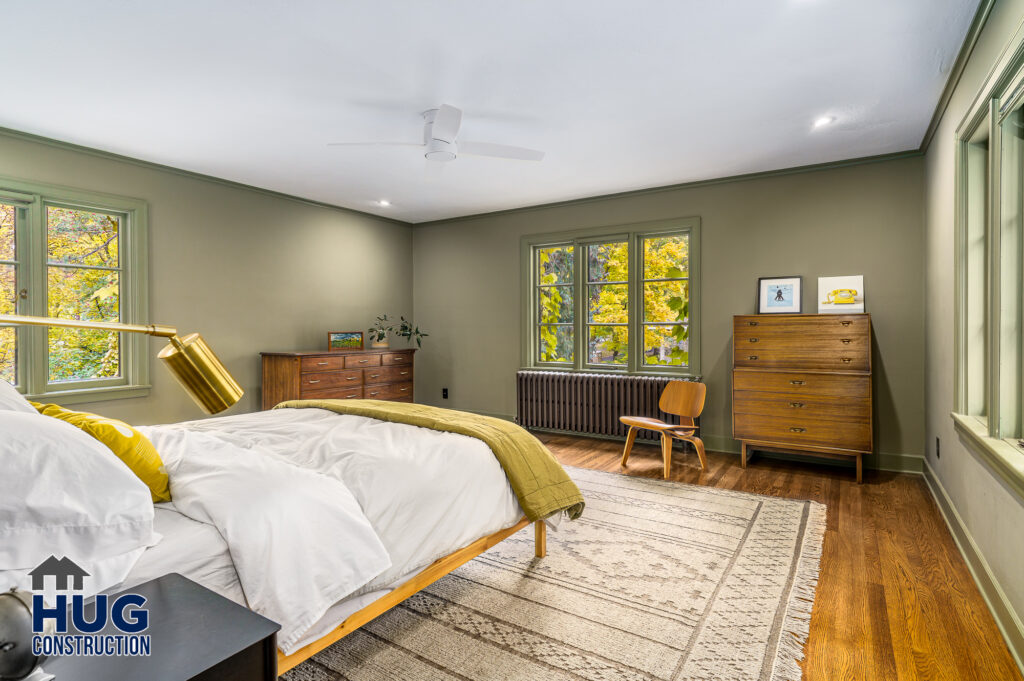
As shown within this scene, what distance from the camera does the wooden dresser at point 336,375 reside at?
4.91 m

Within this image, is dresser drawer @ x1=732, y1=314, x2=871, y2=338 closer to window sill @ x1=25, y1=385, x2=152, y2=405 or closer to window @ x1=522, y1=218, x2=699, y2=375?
window @ x1=522, y1=218, x2=699, y2=375

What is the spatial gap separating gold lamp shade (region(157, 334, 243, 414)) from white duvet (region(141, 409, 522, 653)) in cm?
64

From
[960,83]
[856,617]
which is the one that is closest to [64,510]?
[856,617]

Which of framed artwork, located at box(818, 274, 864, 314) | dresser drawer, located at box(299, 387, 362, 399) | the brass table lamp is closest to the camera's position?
the brass table lamp

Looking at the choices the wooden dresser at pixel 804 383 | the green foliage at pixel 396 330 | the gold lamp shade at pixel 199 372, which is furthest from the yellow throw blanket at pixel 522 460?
the green foliage at pixel 396 330

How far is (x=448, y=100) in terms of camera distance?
127 inches

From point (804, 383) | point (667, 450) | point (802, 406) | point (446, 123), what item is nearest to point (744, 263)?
point (804, 383)

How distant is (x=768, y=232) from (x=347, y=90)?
358cm

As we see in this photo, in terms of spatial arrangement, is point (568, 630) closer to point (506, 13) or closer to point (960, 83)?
point (506, 13)

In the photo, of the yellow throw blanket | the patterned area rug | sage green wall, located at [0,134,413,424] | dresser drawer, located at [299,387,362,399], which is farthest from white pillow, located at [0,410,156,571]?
dresser drawer, located at [299,387,362,399]

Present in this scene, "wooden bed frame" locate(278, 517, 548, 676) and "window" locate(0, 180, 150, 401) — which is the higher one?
"window" locate(0, 180, 150, 401)

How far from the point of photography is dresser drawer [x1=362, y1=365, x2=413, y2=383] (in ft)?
18.3

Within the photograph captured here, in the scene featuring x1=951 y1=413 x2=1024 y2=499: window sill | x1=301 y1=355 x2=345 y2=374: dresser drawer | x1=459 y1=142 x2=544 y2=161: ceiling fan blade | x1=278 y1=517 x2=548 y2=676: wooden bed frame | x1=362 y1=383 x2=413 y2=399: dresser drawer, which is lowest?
x1=278 y1=517 x2=548 y2=676: wooden bed frame

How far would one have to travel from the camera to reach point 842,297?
4398 millimetres
